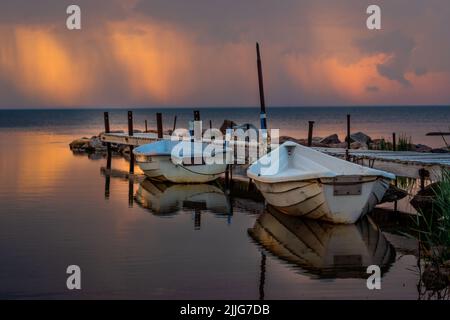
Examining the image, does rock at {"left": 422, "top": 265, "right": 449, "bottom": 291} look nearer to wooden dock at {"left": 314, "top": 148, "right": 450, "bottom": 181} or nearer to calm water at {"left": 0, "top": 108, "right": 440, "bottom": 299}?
calm water at {"left": 0, "top": 108, "right": 440, "bottom": 299}

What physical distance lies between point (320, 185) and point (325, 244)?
1.48 metres

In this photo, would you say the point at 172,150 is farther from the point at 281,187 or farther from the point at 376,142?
the point at 376,142

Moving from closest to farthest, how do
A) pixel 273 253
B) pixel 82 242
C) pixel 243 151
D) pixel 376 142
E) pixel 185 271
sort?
pixel 185 271 < pixel 273 253 < pixel 82 242 < pixel 243 151 < pixel 376 142

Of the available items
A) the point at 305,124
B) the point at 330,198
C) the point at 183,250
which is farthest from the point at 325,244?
the point at 305,124

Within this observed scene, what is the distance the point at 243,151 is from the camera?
26812 mm

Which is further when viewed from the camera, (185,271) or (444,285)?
(185,271)

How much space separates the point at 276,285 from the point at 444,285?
8.97 ft

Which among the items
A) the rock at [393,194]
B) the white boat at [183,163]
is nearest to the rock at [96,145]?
the white boat at [183,163]

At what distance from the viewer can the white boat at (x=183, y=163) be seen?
979 inches

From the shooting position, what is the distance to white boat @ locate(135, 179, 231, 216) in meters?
20.7

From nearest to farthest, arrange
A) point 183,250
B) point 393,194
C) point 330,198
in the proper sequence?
point 183,250, point 330,198, point 393,194

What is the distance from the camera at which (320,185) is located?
16.3 m

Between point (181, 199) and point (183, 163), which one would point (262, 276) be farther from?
point (183, 163)
